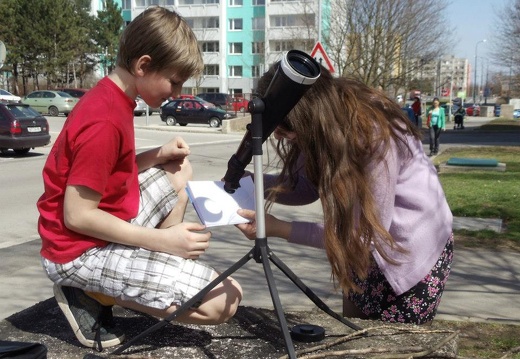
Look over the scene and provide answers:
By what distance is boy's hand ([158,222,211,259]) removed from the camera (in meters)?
2.40

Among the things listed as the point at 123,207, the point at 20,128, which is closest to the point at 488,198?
the point at 123,207

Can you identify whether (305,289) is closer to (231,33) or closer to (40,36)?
(40,36)

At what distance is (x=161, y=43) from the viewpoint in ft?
7.84

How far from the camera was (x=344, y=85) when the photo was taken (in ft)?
8.77

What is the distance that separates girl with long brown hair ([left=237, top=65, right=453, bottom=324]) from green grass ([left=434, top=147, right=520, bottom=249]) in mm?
4848

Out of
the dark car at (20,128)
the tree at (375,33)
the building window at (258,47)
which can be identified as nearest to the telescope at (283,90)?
the dark car at (20,128)

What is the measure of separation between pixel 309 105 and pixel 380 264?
831mm

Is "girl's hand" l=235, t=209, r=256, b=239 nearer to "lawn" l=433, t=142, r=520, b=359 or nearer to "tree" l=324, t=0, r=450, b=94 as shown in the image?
"lawn" l=433, t=142, r=520, b=359

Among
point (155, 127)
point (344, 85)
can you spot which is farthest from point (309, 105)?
point (155, 127)

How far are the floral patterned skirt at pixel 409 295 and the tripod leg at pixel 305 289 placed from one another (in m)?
0.23

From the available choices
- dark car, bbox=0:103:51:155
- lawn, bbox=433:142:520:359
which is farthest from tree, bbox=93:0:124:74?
lawn, bbox=433:142:520:359

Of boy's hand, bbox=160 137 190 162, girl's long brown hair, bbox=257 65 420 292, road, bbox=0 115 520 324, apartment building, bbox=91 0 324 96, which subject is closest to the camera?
girl's long brown hair, bbox=257 65 420 292

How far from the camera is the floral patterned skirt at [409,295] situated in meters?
3.04

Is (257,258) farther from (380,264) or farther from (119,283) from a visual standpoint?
(380,264)
